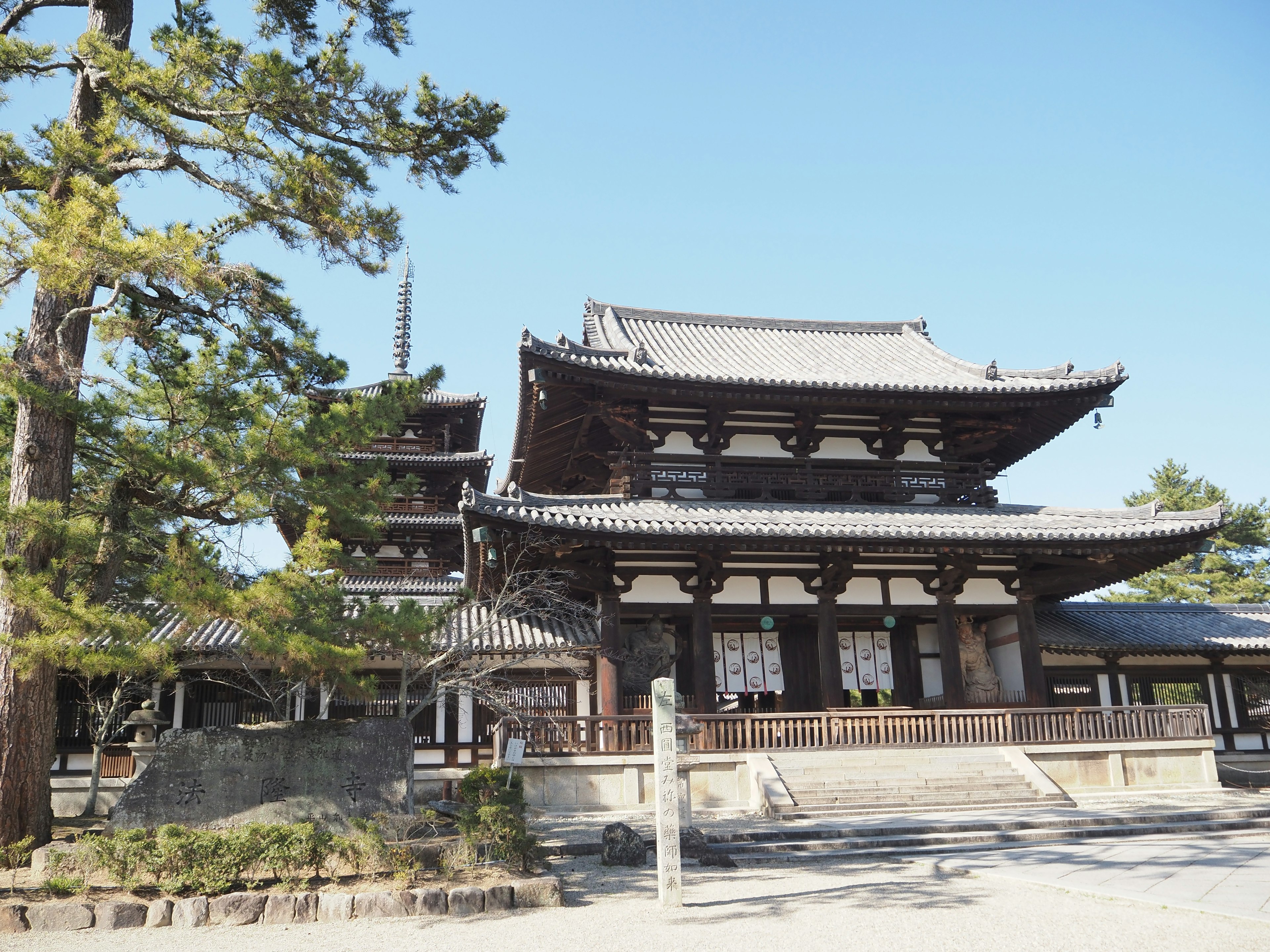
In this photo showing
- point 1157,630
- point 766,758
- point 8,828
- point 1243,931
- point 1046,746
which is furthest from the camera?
point 1157,630

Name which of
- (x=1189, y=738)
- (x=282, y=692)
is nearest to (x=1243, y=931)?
(x=1189, y=738)

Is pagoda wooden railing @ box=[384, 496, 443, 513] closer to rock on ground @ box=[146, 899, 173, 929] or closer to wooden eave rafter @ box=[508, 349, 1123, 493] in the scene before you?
wooden eave rafter @ box=[508, 349, 1123, 493]

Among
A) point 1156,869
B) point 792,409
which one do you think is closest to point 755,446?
point 792,409

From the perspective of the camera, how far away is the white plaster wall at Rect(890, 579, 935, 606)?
59.2 ft

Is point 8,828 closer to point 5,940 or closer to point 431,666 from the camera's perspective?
point 5,940

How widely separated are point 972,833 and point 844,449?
928 cm

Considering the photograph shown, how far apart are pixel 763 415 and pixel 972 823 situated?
9.16 metres

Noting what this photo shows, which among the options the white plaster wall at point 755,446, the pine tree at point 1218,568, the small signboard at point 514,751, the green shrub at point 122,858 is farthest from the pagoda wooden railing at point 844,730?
the pine tree at point 1218,568

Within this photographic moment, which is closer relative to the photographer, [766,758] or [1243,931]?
[1243,931]

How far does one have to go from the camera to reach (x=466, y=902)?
28.0 ft

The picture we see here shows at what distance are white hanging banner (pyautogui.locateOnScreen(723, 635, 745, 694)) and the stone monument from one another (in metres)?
8.86

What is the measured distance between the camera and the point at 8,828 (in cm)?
955

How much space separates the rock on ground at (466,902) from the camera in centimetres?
850

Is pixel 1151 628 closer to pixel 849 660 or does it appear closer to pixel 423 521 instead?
pixel 849 660
